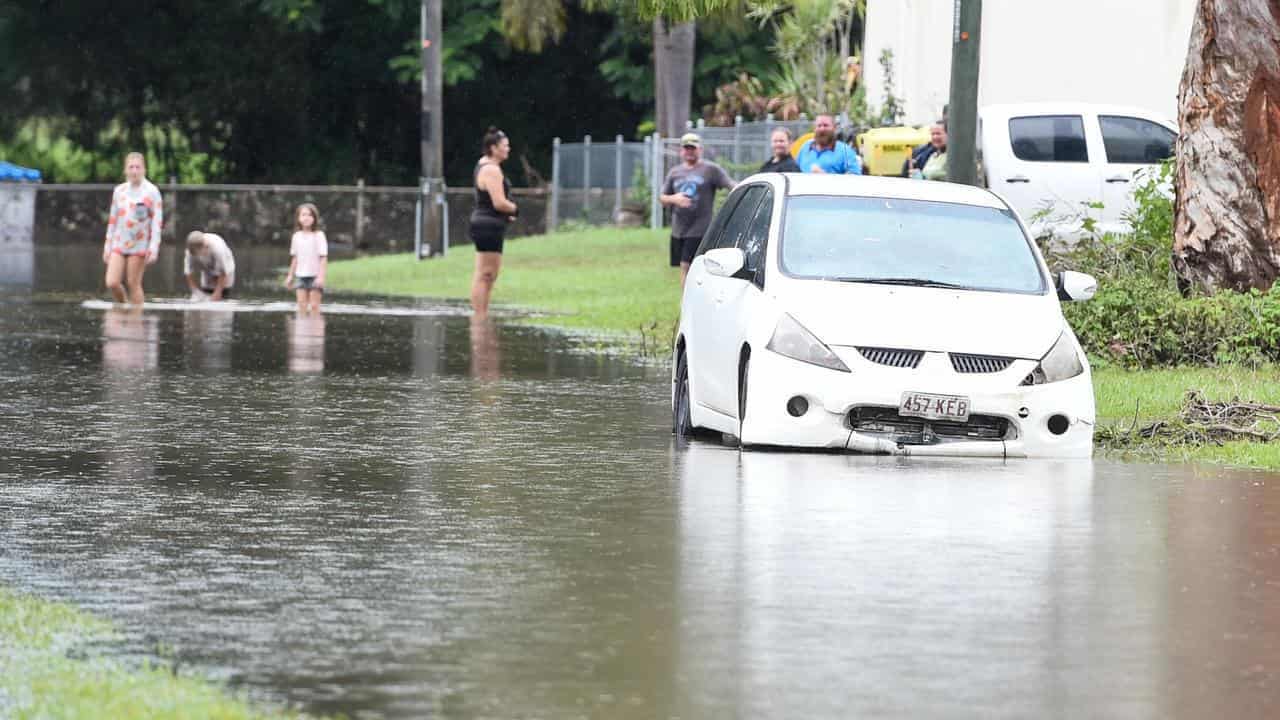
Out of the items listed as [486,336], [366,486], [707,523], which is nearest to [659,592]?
[707,523]

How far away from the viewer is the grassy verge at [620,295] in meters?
14.8

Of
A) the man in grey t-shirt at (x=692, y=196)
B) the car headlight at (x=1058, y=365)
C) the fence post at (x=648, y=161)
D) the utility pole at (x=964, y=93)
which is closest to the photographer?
the car headlight at (x=1058, y=365)

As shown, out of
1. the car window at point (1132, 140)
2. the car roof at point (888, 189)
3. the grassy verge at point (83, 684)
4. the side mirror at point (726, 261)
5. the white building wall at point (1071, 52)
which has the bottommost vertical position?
the grassy verge at point (83, 684)

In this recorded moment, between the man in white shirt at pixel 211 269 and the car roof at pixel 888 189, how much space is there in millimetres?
15748

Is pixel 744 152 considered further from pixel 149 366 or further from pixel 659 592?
pixel 659 592

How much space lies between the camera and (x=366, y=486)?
11.3 metres

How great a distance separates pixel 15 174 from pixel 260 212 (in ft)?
16.9

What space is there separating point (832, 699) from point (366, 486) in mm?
4924

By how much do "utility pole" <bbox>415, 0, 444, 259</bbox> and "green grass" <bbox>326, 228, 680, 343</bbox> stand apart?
0.54 metres

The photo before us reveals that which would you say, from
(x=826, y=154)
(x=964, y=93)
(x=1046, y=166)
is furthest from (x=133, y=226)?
(x=964, y=93)

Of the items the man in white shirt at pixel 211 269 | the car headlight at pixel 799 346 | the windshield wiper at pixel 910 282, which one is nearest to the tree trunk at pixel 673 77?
the man in white shirt at pixel 211 269

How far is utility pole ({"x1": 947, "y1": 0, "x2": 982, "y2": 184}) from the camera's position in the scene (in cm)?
1838

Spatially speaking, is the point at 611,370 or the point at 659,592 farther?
the point at 611,370

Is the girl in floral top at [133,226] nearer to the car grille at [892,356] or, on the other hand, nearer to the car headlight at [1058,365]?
the car grille at [892,356]
